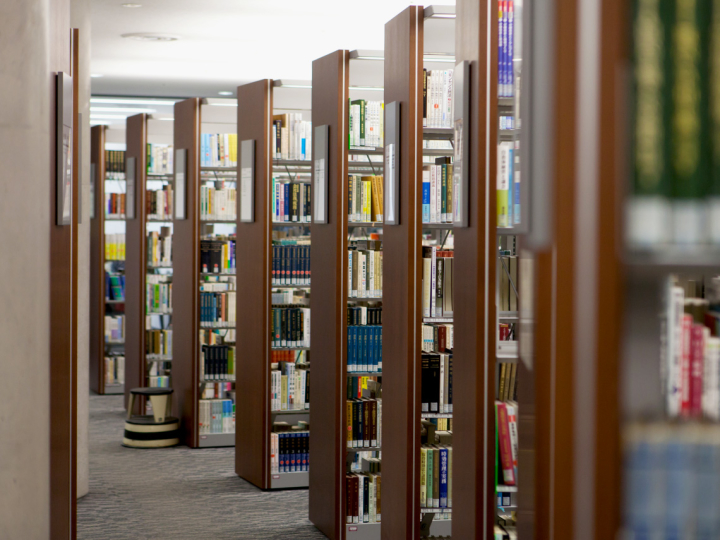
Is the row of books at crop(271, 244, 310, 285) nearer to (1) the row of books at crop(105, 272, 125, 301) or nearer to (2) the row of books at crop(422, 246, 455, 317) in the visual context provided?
(2) the row of books at crop(422, 246, 455, 317)

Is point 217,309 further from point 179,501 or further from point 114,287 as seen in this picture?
point 114,287

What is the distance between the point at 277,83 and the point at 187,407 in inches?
105

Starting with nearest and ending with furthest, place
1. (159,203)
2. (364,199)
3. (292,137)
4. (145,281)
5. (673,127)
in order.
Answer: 1. (673,127)
2. (364,199)
3. (292,137)
4. (145,281)
5. (159,203)

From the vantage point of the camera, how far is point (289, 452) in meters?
5.45

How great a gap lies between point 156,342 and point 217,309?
1106 millimetres

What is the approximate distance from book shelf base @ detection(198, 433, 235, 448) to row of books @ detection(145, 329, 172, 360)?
1.30 metres

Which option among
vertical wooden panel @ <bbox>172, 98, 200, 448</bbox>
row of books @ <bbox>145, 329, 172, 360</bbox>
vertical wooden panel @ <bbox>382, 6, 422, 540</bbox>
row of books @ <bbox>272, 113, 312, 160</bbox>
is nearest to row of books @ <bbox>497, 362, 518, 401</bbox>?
vertical wooden panel @ <bbox>382, 6, 422, 540</bbox>

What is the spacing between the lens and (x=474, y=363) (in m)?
2.67

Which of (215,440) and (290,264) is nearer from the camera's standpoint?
(290,264)

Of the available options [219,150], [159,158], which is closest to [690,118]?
[219,150]

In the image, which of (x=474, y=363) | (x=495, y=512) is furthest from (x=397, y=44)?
(x=495, y=512)

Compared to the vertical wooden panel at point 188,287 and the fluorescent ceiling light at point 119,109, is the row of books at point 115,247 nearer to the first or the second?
the vertical wooden panel at point 188,287

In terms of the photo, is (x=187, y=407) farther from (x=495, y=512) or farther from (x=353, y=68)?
(x=495, y=512)

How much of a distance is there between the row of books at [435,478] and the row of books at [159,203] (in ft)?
15.4
